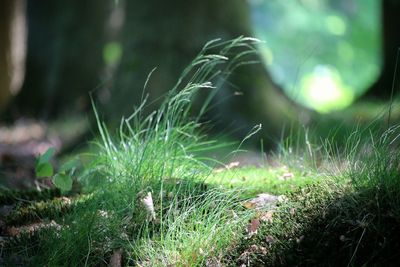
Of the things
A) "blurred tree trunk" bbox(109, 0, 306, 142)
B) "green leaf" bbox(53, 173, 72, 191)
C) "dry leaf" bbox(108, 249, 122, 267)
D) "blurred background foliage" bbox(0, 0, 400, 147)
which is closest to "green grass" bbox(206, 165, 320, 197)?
"blurred background foliage" bbox(0, 0, 400, 147)

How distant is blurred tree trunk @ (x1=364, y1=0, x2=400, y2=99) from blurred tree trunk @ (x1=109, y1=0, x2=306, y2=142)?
2.21 metres

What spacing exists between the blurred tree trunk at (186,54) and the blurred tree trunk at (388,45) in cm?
221

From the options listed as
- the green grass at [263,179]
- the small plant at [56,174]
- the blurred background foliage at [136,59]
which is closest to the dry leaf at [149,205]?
the green grass at [263,179]

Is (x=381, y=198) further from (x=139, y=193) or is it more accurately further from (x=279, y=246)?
(x=139, y=193)

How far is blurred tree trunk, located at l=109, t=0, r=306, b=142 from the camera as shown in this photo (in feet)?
18.8

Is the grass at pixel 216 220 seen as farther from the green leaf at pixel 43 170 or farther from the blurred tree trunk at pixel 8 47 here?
the blurred tree trunk at pixel 8 47

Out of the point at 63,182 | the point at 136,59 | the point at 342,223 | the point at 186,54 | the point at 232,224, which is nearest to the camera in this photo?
the point at 342,223

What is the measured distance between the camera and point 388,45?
798 centimetres

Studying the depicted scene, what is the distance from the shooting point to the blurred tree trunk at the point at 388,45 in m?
7.69

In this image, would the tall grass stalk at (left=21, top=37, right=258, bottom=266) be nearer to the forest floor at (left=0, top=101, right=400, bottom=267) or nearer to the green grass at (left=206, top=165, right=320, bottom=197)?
the forest floor at (left=0, top=101, right=400, bottom=267)

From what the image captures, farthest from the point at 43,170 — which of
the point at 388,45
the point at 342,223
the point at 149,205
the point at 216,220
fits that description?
the point at 388,45

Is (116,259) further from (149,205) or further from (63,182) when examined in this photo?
(63,182)

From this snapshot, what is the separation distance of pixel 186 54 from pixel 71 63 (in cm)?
492

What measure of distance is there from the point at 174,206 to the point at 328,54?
74.0ft
